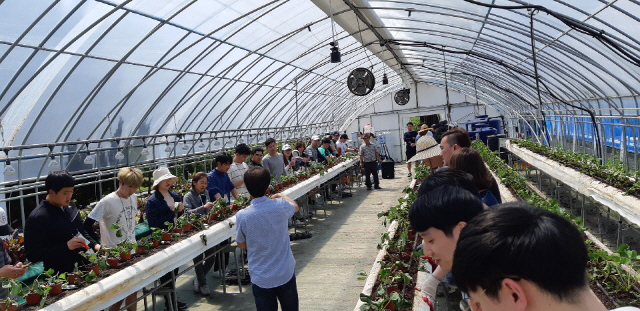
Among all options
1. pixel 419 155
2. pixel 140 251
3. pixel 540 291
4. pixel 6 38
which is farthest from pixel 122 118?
pixel 540 291

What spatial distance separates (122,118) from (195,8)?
Answer: 3.52m

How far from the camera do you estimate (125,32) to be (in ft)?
33.3

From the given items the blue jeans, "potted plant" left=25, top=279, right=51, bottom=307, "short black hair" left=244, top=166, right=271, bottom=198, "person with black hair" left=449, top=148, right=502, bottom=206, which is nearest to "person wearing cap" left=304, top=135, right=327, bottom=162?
"short black hair" left=244, top=166, right=271, bottom=198

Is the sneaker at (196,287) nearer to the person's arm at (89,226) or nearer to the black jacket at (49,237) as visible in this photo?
the person's arm at (89,226)

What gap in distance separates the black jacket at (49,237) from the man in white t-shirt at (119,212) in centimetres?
43

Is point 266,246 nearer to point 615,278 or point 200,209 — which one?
point 615,278

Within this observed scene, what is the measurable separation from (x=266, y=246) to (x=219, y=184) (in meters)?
3.30

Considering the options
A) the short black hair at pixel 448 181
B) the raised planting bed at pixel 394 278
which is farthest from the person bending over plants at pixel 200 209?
the short black hair at pixel 448 181

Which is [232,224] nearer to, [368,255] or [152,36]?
[368,255]

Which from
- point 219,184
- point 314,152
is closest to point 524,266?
point 219,184

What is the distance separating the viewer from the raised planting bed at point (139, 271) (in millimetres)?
3766

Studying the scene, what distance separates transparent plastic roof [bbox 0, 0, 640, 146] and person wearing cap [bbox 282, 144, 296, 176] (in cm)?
276

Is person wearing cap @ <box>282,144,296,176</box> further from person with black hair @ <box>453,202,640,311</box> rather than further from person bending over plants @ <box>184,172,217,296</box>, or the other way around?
person with black hair @ <box>453,202,640,311</box>

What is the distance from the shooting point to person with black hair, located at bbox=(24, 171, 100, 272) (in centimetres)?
434
